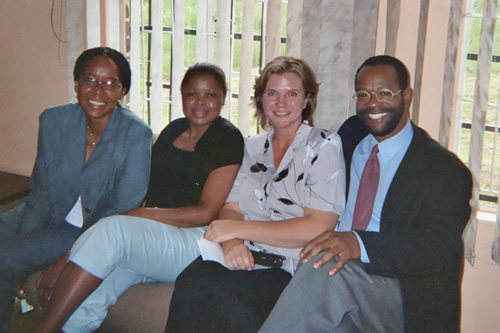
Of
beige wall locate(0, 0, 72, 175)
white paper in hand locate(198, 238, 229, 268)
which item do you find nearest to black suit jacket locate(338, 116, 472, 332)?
white paper in hand locate(198, 238, 229, 268)

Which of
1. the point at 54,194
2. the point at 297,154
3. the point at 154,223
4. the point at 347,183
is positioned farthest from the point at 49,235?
the point at 347,183

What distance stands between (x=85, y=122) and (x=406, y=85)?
121 centimetres

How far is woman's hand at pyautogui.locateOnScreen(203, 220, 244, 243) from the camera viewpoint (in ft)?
6.31

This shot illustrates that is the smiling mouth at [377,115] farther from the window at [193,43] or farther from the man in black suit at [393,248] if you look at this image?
the window at [193,43]

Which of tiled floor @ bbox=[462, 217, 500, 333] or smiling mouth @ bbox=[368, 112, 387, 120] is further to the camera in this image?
tiled floor @ bbox=[462, 217, 500, 333]

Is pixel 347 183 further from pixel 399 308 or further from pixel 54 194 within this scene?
pixel 54 194

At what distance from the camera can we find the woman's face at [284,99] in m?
2.04

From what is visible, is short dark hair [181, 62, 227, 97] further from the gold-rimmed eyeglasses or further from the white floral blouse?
the gold-rimmed eyeglasses

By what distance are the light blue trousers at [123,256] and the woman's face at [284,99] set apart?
20.5 inches

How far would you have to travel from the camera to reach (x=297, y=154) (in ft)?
6.55

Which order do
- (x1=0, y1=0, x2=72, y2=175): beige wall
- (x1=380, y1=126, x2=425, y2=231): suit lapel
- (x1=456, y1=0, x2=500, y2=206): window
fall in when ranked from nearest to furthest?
1. (x1=380, y1=126, x2=425, y2=231): suit lapel
2. (x1=456, y1=0, x2=500, y2=206): window
3. (x1=0, y1=0, x2=72, y2=175): beige wall

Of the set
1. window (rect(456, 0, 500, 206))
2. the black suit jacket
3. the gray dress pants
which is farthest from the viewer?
window (rect(456, 0, 500, 206))

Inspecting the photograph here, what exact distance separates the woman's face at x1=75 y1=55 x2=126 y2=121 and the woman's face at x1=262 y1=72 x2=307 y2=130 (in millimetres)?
602

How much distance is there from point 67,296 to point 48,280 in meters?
0.26
